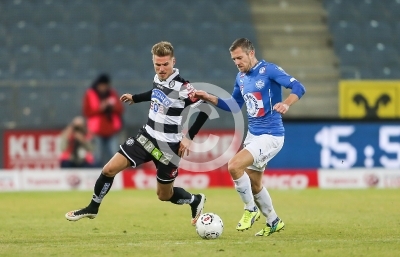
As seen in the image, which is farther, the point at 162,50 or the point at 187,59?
the point at 187,59

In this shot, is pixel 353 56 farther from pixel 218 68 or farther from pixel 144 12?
pixel 144 12

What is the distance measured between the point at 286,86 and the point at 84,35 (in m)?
13.0

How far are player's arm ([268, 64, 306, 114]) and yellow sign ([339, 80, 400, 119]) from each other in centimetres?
956

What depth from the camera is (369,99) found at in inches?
728

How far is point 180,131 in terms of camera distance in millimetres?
9516

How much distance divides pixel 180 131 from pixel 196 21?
41.7 feet

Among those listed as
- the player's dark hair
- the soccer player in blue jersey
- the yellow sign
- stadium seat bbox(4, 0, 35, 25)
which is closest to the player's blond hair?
the soccer player in blue jersey

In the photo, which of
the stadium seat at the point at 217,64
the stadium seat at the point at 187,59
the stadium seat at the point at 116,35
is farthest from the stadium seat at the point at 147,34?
the stadium seat at the point at 217,64

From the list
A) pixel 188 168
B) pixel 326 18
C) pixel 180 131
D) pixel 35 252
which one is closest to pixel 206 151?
pixel 188 168

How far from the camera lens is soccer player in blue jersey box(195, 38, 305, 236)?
29.6 ft

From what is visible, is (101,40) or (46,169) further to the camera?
(101,40)

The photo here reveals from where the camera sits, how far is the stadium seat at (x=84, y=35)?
21.0 m

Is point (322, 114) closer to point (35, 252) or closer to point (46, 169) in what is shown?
point (46, 169)

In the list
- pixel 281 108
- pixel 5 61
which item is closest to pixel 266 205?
pixel 281 108
